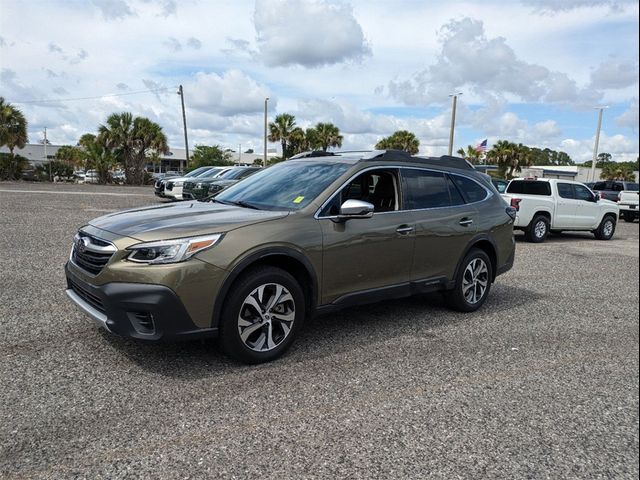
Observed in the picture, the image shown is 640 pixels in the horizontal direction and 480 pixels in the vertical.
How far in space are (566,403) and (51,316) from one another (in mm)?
4558

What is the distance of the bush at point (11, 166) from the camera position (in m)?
30.5

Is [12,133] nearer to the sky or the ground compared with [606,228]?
nearer to the sky

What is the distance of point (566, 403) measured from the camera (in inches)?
134

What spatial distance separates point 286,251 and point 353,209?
0.69 meters

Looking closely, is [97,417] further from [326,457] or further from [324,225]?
[324,225]

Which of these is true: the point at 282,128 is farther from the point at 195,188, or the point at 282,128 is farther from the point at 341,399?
the point at 341,399

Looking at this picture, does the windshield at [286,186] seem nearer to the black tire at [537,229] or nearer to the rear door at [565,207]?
the black tire at [537,229]

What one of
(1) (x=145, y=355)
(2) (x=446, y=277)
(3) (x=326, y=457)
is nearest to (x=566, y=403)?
(3) (x=326, y=457)

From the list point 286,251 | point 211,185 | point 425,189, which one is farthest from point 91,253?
point 211,185

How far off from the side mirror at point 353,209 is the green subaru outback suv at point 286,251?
12 millimetres

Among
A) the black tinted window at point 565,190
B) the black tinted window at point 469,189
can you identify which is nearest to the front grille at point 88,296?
the black tinted window at point 469,189

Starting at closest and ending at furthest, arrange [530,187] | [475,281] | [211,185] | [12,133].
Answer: [475,281], [530,187], [211,185], [12,133]

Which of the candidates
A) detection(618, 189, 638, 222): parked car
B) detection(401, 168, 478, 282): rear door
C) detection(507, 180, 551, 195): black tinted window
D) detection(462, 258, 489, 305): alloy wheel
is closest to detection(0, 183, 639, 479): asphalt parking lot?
detection(462, 258, 489, 305): alloy wheel

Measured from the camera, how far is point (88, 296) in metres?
3.85
